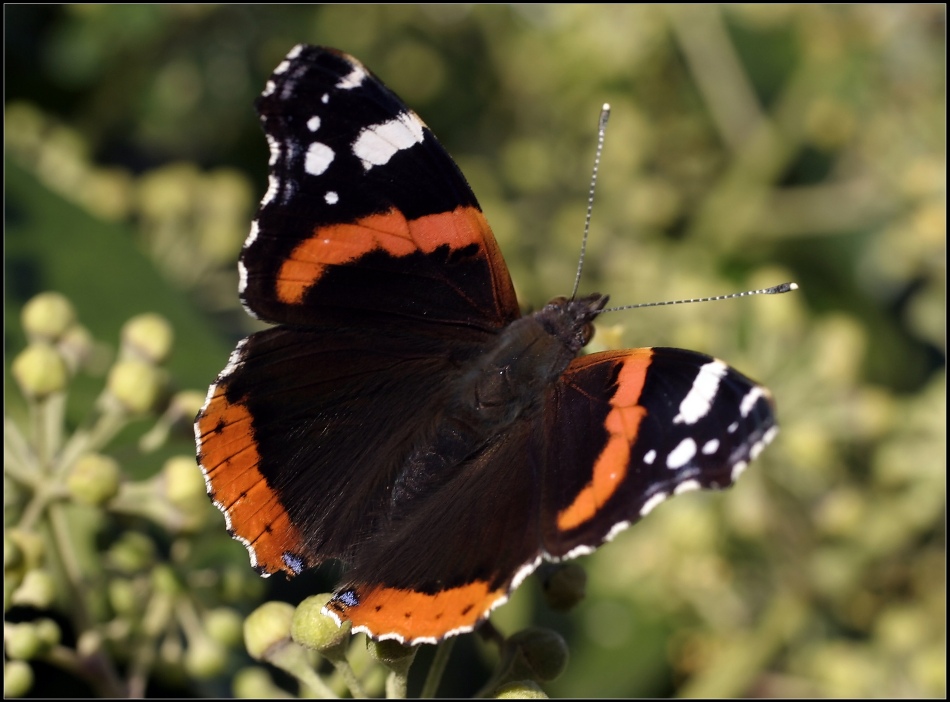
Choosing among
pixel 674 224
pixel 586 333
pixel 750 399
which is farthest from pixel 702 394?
pixel 674 224

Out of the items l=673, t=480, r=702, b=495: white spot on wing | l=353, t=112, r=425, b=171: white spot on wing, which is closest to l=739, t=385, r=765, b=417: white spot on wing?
l=673, t=480, r=702, b=495: white spot on wing

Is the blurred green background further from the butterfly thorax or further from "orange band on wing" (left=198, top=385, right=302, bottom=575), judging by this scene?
Result: "orange band on wing" (left=198, top=385, right=302, bottom=575)

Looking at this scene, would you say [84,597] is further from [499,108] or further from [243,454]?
[499,108]

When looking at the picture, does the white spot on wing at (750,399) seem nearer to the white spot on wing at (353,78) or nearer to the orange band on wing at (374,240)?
the orange band on wing at (374,240)

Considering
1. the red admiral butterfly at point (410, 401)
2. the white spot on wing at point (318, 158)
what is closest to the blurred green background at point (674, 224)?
the red admiral butterfly at point (410, 401)

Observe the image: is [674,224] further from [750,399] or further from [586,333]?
[750,399]

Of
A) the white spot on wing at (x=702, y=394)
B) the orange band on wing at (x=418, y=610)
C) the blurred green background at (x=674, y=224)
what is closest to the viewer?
the orange band on wing at (x=418, y=610)

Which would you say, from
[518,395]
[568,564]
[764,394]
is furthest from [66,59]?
[764,394]
